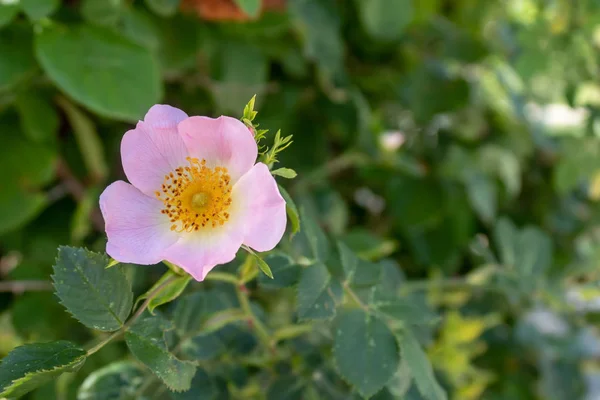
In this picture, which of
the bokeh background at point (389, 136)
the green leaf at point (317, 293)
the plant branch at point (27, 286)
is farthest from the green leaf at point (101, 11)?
the green leaf at point (317, 293)

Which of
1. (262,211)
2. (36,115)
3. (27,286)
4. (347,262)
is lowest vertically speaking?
(27,286)

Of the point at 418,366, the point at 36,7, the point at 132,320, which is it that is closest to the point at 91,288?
the point at 132,320

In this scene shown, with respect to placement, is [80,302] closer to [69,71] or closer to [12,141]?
[69,71]

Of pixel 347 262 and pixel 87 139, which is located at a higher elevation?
pixel 347 262

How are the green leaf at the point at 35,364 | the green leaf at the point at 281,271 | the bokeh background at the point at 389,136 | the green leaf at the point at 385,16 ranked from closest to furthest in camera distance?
1. the green leaf at the point at 35,364
2. the green leaf at the point at 281,271
3. the bokeh background at the point at 389,136
4. the green leaf at the point at 385,16

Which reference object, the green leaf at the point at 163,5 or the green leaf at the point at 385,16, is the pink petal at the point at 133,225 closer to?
the green leaf at the point at 163,5

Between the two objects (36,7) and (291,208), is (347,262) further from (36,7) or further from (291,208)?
(36,7)
